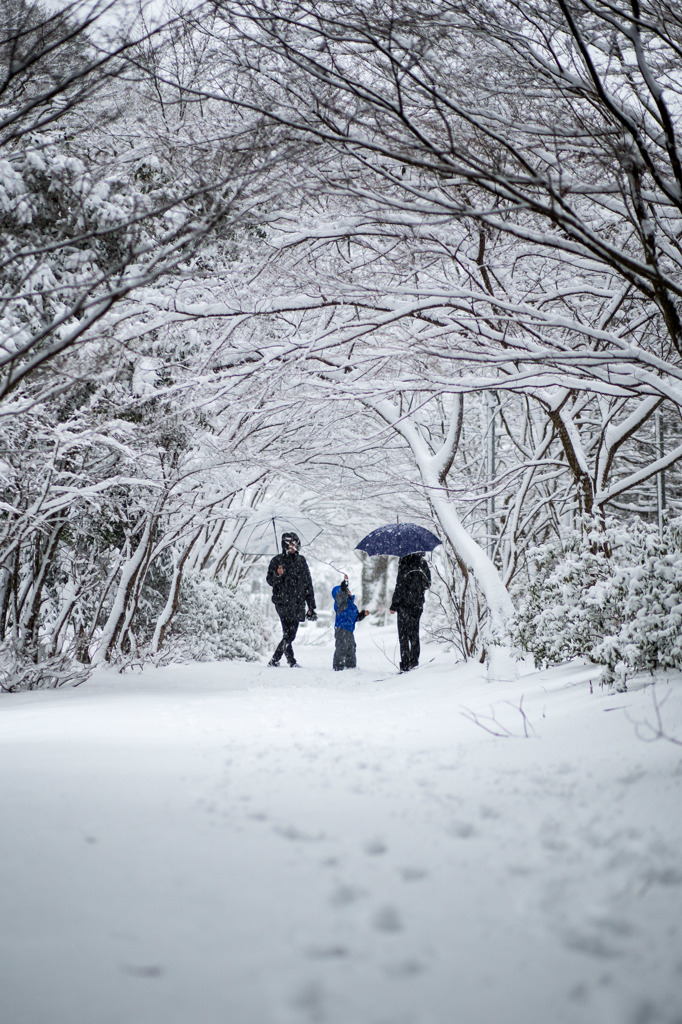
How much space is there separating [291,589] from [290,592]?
0.05 metres

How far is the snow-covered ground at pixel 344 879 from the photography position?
4.83ft

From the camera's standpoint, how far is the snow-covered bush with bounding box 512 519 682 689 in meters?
4.59

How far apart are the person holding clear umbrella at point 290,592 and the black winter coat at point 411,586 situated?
4.54 ft

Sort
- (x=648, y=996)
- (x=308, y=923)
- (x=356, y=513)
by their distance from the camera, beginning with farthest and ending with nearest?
1. (x=356, y=513)
2. (x=308, y=923)
3. (x=648, y=996)

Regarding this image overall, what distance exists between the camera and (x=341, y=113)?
4305mm

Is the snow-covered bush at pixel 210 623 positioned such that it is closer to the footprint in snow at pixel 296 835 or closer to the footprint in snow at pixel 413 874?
the footprint in snow at pixel 296 835

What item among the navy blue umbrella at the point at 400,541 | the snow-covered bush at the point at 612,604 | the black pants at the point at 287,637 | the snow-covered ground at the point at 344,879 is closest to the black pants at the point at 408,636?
the navy blue umbrella at the point at 400,541

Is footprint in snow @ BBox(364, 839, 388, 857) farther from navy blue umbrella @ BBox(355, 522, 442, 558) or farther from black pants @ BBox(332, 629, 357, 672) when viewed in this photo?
black pants @ BBox(332, 629, 357, 672)

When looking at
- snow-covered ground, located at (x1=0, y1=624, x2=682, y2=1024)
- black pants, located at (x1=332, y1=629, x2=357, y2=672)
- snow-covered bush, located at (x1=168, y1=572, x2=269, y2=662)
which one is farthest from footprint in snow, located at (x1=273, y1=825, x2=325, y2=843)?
snow-covered bush, located at (x1=168, y1=572, x2=269, y2=662)

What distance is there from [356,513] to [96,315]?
1405cm

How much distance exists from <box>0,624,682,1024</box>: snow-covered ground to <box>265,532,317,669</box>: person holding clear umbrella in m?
7.32

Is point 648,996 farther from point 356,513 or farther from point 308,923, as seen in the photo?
point 356,513

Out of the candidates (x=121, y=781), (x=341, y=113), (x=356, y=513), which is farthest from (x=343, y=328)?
(x=356, y=513)

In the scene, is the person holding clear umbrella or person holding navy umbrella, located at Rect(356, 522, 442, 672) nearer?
person holding navy umbrella, located at Rect(356, 522, 442, 672)
